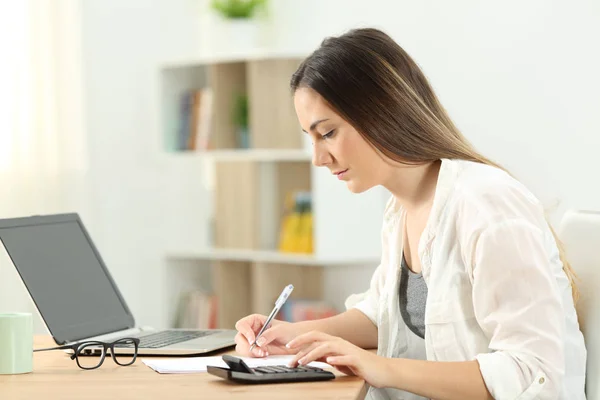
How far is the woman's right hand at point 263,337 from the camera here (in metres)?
1.63

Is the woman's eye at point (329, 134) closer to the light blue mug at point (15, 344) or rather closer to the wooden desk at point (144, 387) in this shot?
the wooden desk at point (144, 387)

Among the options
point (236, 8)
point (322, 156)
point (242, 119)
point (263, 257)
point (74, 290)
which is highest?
point (236, 8)

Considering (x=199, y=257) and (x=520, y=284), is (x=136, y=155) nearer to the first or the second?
(x=199, y=257)

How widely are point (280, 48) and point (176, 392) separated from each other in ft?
9.50

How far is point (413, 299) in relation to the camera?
67.4 inches

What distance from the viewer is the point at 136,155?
4172 mm

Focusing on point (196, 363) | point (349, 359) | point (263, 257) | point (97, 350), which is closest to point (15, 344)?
point (97, 350)

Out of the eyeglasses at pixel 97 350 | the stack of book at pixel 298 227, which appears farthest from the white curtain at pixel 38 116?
the eyeglasses at pixel 97 350

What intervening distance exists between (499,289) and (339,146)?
39 cm

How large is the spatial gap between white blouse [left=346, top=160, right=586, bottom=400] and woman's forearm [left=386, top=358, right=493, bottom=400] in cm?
2

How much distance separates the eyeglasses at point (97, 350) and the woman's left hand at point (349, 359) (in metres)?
0.37

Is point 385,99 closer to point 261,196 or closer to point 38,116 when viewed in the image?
point 261,196

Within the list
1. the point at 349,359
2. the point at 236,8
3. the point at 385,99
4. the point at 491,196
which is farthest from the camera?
the point at 236,8

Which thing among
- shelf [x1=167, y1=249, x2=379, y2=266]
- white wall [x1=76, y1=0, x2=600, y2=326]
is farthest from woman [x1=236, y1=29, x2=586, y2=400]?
shelf [x1=167, y1=249, x2=379, y2=266]
